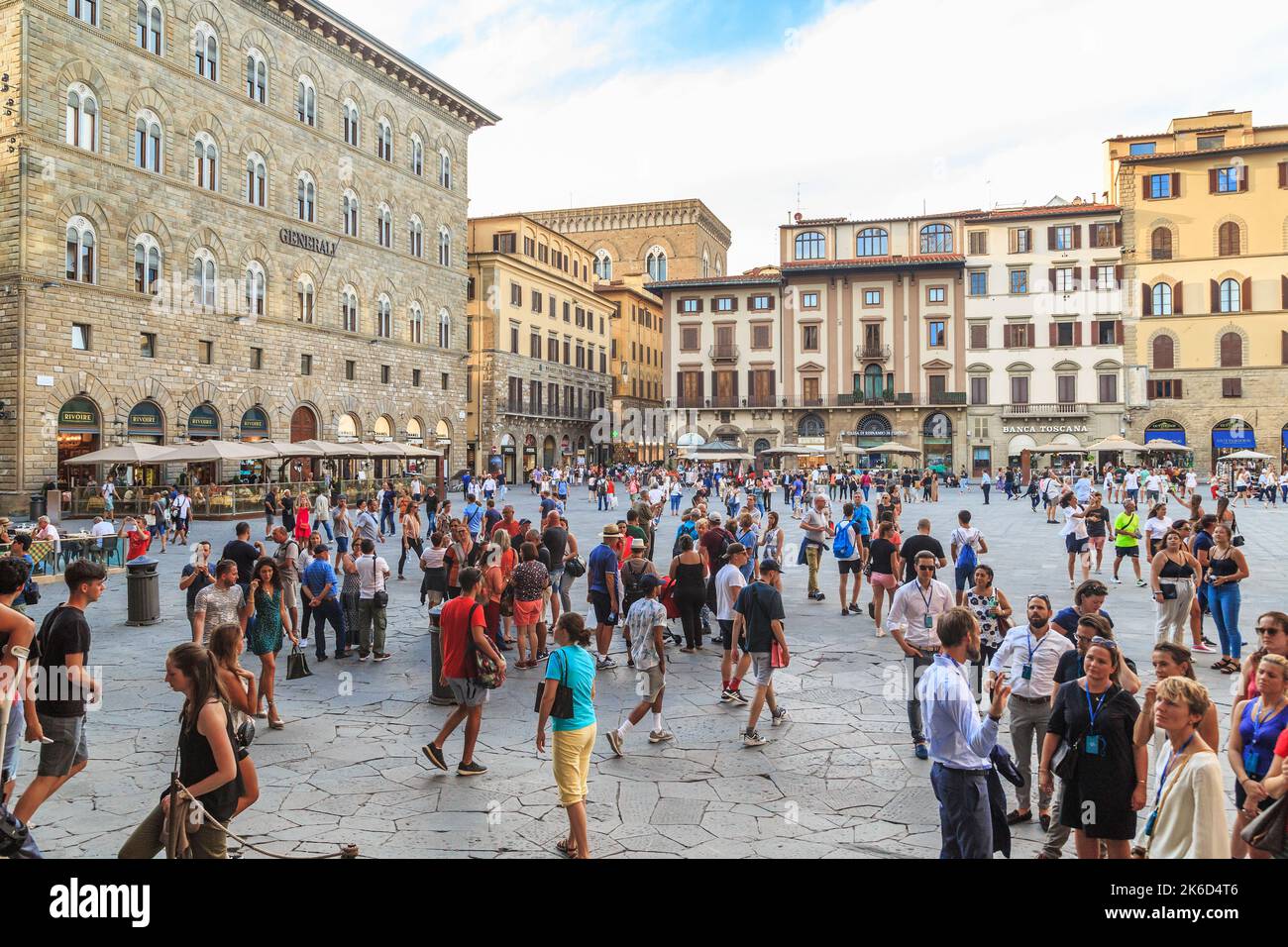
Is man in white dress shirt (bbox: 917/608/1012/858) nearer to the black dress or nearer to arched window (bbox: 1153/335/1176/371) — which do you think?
the black dress

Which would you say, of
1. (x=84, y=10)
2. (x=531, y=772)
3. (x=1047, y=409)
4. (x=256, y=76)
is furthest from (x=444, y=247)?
(x=531, y=772)

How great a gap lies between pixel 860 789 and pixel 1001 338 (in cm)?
5224

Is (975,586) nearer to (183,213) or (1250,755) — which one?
(1250,755)

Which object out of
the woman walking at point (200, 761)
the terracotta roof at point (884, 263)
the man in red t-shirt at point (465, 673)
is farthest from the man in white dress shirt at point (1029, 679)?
the terracotta roof at point (884, 263)

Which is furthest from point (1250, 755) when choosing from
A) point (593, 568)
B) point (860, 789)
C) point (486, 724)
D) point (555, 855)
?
point (593, 568)

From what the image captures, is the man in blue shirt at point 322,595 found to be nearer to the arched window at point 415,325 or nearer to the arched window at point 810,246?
the arched window at point 415,325

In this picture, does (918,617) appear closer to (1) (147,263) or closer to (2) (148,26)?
(1) (147,263)

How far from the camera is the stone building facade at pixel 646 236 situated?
242ft

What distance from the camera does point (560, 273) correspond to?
2228 inches

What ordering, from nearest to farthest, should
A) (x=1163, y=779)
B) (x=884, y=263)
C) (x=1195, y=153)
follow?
(x=1163, y=779)
(x=1195, y=153)
(x=884, y=263)

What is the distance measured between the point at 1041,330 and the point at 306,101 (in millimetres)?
42246

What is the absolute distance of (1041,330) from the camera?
2073 inches

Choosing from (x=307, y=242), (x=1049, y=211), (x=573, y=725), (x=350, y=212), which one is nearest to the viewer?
(x=573, y=725)

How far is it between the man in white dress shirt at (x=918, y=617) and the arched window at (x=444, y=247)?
41.0 meters
